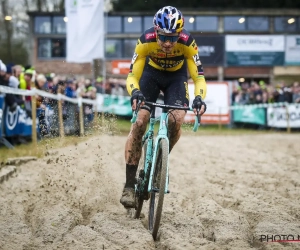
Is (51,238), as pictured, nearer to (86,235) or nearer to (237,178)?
(86,235)

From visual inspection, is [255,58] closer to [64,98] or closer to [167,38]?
[64,98]

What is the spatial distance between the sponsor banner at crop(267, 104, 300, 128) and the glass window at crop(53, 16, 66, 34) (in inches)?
701

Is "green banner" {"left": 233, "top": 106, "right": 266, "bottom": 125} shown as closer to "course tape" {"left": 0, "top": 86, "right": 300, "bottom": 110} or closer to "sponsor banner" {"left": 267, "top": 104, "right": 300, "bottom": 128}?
"course tape" {"left": 0, "top": 86, "right": 300, "bottom": 110}

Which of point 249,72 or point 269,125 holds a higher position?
point 249,72

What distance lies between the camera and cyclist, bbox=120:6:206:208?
4.76 meters

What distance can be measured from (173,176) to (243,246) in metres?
3.87

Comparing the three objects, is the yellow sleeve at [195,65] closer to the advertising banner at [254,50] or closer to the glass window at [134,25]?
the advertising banner at [254,50]

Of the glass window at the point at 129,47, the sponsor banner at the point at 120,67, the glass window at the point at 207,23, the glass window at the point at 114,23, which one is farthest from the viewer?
the glass window at the point at 207,23

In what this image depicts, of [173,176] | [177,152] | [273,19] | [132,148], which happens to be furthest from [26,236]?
[273,19]

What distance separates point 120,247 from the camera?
3.69 metres

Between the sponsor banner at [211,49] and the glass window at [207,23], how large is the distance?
9.42 metres

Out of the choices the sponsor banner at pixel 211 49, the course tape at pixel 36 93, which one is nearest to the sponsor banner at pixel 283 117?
the sponsor banner at pixel 211 49

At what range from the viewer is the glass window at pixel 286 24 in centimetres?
3464

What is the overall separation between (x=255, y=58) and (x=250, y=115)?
7.23 m
